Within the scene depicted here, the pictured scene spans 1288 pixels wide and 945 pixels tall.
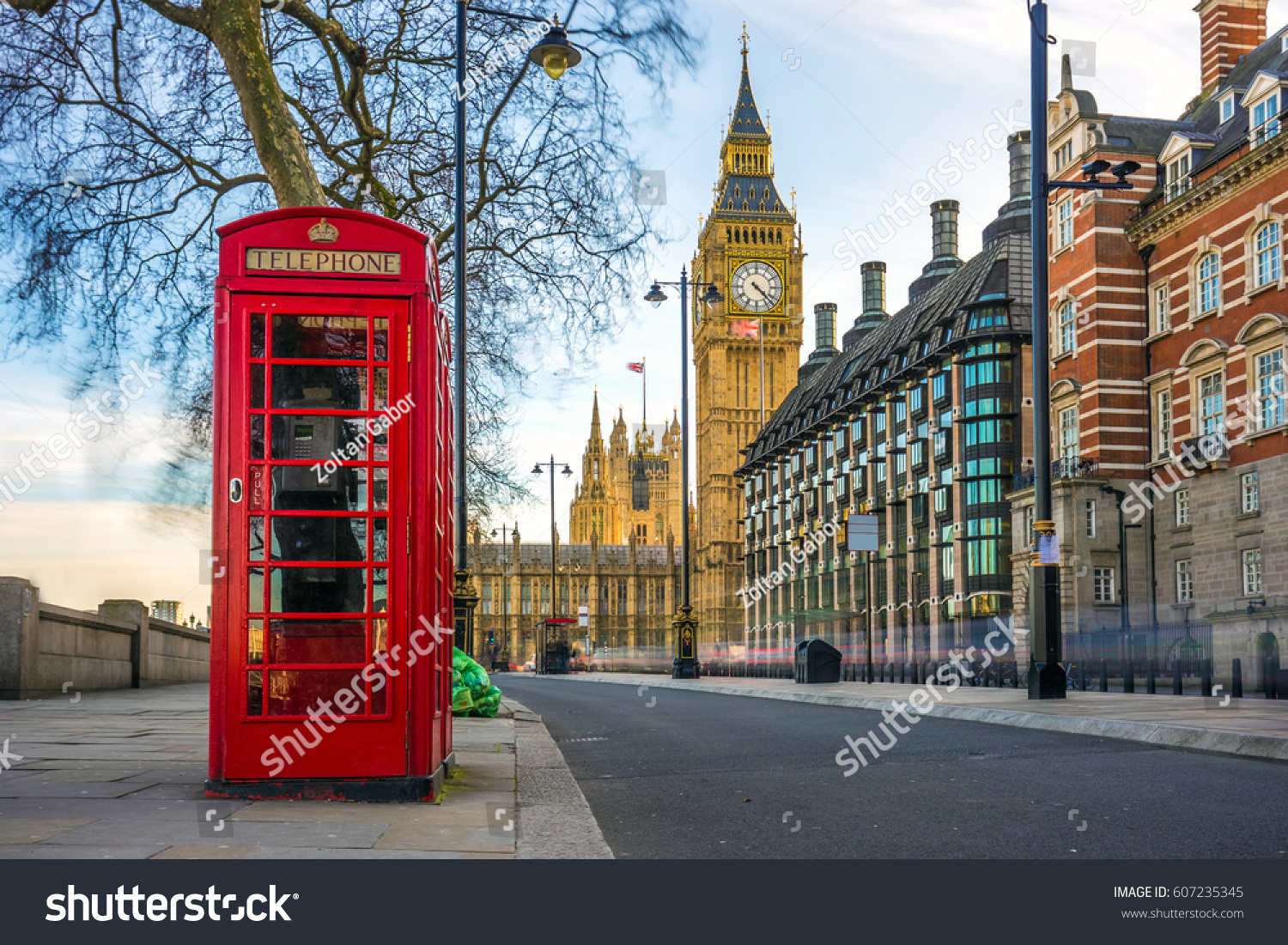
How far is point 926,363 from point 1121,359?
71.1 ft

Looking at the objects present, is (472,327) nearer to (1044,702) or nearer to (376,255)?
(1044,702)

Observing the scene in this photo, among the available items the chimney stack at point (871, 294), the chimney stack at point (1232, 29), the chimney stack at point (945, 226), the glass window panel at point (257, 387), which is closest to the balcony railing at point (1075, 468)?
the chimney stack at point (1232, 29)

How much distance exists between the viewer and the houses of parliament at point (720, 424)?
127750mm

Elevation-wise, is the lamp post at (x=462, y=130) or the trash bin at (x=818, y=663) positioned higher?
the lamp post at (x=462, y=130)

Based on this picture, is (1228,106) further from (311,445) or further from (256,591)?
(256,591)

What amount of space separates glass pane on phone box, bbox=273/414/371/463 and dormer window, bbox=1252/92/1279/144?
33.3 m

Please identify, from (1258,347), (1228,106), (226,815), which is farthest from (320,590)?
(1228,106)

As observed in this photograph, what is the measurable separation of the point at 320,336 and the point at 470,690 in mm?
8362

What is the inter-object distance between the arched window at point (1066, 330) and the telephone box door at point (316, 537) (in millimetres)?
40593

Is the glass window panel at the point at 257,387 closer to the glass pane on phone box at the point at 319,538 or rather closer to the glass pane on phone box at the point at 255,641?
the glass pane on phone box at the point at 319,538
